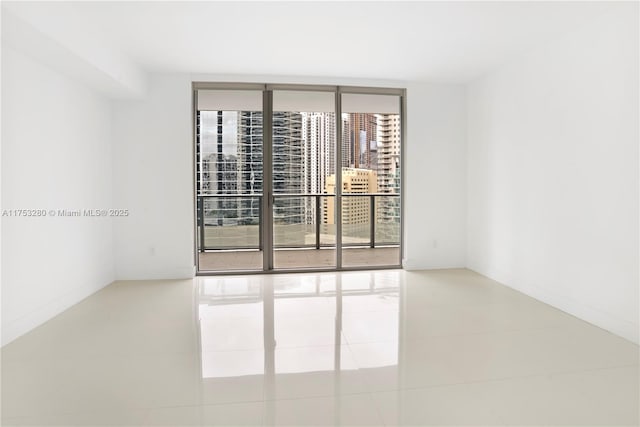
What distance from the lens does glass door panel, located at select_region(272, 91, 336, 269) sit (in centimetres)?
518

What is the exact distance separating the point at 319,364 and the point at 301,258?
3279 millimetres

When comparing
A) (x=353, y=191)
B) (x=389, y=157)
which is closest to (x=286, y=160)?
(x=353, y=191)

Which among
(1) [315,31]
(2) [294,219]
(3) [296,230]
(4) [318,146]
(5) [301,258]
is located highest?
(1) [315,31]

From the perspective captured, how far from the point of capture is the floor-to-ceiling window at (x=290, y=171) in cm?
512
